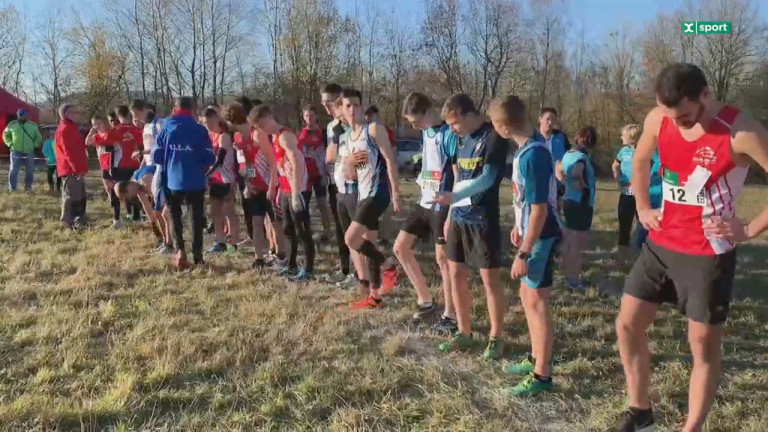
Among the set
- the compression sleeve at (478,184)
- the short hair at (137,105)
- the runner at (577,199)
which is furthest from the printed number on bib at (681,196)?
the short hair at (137,105)

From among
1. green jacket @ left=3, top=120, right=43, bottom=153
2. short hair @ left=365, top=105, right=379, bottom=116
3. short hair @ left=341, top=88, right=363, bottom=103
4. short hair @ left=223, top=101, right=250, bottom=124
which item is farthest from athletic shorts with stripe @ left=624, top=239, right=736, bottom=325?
green jacket @ left=3, top=120, right=43, bottom=153

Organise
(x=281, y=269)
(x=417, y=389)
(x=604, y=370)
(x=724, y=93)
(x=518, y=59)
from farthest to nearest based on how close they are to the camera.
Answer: (x=518, y=59) < (x=724, y=93) < (x=281, y=269) < (x=604, y=370) < (x=417, y=389)

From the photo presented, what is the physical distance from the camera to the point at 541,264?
357cm

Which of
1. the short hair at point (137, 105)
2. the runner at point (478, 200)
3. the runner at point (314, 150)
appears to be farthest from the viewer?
the short hair at point (137, 105)

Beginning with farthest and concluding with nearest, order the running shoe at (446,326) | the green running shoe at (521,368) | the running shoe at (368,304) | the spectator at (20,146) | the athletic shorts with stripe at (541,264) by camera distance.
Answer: the spectator at (20,146) → the running shoe at (368,304) → the running shoe at (446,326) → the green running shoe at (521,368) → the athletic shorts with stripe at (541,264)

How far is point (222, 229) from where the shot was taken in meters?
7.75

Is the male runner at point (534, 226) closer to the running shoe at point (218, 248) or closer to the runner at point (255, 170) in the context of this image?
the runner at point (255, 170)

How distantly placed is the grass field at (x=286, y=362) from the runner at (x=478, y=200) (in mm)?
497

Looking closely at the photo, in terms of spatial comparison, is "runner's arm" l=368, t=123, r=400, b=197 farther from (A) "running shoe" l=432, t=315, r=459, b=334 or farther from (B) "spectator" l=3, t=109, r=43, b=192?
(B) "spectator" l=3, t=109, r=43, b=192

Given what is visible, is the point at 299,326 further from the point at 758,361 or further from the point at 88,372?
the point at 758,361

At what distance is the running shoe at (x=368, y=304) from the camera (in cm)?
525

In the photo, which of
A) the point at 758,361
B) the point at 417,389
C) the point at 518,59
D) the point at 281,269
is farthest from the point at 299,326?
the point at 518,59

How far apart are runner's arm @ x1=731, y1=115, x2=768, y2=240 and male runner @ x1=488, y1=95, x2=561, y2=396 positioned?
1072 mm

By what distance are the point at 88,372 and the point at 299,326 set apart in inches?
56.8
